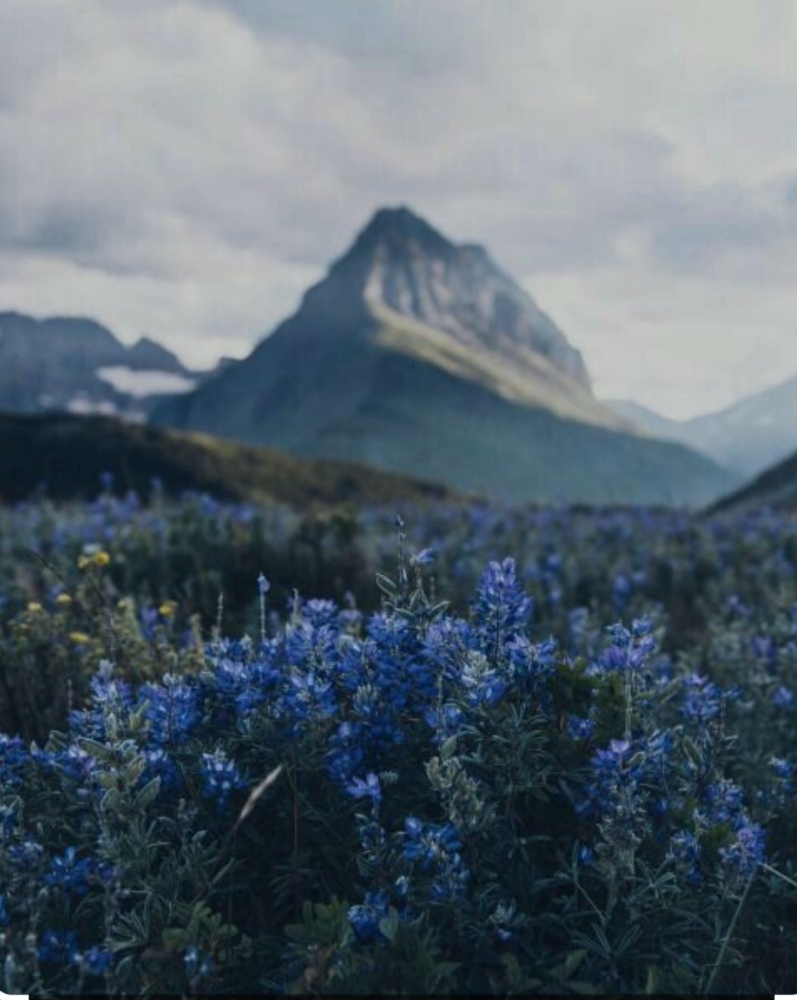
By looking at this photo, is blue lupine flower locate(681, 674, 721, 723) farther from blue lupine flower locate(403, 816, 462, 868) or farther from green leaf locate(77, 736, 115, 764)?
green leaf locate(77, 736, 115, 764)

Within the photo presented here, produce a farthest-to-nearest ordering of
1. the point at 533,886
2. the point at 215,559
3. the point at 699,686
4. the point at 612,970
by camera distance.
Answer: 1. the point at 215,559
2. the point at 699,686
3. the point at 533,886
4. the point at 612,970

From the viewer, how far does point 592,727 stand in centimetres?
338

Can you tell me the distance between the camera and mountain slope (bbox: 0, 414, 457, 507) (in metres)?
33.1

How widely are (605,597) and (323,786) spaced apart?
7203mm

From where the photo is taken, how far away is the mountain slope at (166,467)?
33.1m

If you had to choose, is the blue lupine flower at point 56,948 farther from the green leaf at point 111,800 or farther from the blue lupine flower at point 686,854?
the blue lupine flower at point 686,854

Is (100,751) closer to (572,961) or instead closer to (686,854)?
(572,961)

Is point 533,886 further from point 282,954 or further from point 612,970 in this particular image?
point 282,954

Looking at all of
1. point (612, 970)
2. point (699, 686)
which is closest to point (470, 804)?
point (612, 970)

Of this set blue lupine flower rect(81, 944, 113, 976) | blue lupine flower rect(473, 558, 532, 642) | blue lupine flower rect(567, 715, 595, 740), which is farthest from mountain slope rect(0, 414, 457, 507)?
blue lupine flower rect(81, 944, 113, 976)

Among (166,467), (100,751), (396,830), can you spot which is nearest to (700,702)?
(396,830)

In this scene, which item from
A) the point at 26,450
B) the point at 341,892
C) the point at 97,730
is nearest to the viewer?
the point at 341,892

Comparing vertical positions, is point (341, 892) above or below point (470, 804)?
below

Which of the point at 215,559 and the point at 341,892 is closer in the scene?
the point at 341,892
